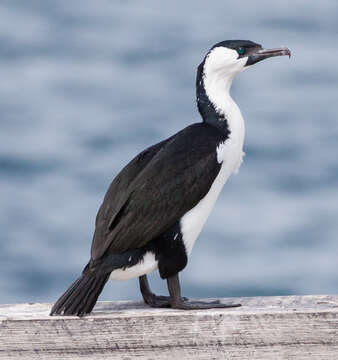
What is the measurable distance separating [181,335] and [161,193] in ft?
2.13

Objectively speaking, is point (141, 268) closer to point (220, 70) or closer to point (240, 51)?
point (220, 70)

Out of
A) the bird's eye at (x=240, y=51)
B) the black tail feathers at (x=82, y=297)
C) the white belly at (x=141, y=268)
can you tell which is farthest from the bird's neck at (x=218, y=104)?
the black tail feathers at (x=82, y=297)

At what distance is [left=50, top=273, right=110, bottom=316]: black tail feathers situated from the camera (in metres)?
3.84

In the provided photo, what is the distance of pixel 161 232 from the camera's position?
3.91 metres

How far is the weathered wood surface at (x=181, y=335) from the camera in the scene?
368 cm

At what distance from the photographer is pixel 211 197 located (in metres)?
4.02

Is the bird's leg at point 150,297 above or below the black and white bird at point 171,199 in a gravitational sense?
below

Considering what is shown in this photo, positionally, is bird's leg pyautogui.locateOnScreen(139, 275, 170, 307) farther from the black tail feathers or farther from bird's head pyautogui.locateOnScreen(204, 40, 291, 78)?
bird's head pyautogui.locateOnScreen(204, 40, 291, 78)

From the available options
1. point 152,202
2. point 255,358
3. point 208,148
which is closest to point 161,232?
point 152,202

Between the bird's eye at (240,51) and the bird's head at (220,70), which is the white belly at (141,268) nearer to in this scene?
the bird's head at (220,70)

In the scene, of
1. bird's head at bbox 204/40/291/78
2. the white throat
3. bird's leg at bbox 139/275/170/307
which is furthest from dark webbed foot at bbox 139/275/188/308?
bird's head at bbox 204/40/291/78

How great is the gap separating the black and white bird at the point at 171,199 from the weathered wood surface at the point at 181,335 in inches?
4.6

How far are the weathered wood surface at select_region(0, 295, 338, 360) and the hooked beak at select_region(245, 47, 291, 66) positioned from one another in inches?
47.1

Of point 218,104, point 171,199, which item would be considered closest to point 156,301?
point 171,199
